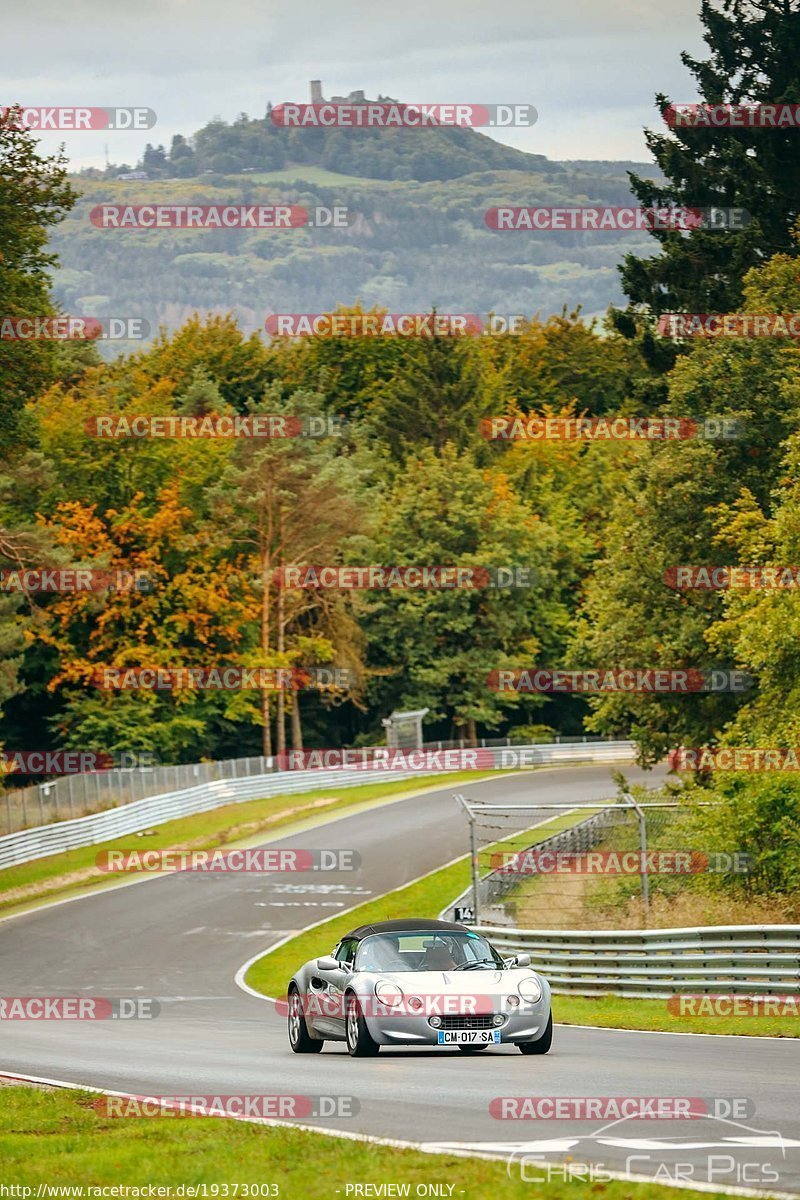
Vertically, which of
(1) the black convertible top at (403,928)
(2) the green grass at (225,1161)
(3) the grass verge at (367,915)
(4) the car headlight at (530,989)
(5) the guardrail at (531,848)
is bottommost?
(3) the grass verge at (367,915)

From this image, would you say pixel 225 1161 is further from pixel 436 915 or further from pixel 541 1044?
pixel 436 915

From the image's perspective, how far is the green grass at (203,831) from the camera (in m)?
47.0

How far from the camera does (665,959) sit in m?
23.0

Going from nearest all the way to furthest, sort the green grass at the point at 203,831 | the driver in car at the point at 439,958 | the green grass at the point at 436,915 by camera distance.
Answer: the driver in car at the point at 439,958 → the green grass at the point at 436,915 → the green grass at the point at 203,831

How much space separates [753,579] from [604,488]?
60.4 metres

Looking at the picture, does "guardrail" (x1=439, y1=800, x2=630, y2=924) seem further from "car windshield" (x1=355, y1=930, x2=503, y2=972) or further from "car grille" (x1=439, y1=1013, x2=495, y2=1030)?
"car grille" (x1=439, y1=1013, x2=495, y2=1030)

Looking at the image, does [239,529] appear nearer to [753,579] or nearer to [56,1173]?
[753,579]

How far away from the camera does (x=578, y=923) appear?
97.8 feet

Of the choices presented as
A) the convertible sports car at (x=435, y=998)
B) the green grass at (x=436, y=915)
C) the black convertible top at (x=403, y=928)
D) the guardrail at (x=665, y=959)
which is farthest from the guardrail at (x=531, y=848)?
the convertible sports car at (x=435, y=998)

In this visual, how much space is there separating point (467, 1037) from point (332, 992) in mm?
1555

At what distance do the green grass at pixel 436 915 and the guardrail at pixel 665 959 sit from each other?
0.28 m

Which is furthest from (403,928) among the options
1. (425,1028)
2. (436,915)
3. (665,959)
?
(436,915)

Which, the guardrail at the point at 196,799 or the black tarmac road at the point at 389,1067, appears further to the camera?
the guardrail at the point at 196,799

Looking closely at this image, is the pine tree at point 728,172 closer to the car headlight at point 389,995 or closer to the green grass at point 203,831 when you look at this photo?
the green grass at point 203,831
